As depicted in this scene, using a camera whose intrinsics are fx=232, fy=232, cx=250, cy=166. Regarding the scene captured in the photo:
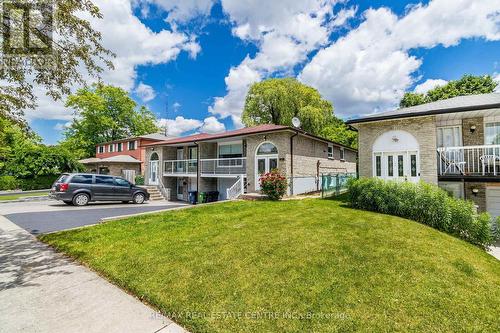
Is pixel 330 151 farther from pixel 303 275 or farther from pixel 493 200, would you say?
pixel 303 275

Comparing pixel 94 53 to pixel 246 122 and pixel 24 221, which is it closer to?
pixel 24 221

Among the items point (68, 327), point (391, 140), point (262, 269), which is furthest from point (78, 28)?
point (391, 140)

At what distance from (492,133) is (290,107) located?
2362cm

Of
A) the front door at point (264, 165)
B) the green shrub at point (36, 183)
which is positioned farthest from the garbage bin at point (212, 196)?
the green shrub at point (36, 183)

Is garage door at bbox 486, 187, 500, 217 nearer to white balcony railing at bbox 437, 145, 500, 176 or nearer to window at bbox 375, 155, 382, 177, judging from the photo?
white balcony railing at bbox 437, 145, 500, 176

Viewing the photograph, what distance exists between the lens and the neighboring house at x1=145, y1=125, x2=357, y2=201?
14570mm

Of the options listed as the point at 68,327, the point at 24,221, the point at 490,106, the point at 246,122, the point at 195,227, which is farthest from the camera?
the point at 246,122

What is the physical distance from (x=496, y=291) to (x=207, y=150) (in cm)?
1870

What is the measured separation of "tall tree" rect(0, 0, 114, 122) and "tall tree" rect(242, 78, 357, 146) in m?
26.9

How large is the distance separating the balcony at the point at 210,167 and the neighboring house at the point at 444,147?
8425 millimetres

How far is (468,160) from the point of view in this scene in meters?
9.95

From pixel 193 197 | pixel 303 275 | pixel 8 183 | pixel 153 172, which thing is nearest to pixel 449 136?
pixel 303 275

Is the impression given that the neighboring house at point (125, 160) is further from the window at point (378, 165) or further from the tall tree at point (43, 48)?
the window at point (378, 165)

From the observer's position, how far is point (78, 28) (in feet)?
20.1
